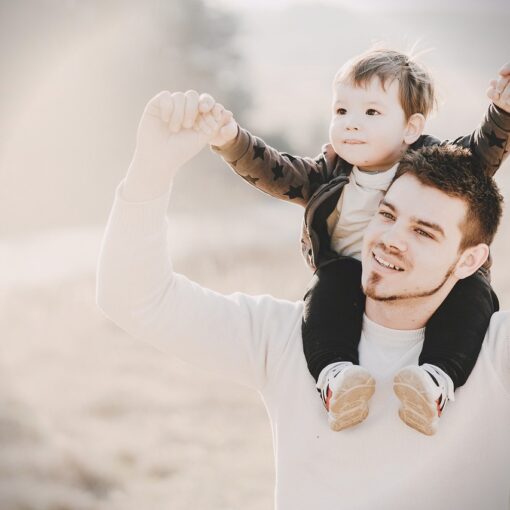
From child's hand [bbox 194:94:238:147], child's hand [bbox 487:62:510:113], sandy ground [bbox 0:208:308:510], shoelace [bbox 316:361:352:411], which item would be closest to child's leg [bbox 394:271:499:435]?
shoelace [bbox 316:361:352:411]

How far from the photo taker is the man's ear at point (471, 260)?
1.66 metres

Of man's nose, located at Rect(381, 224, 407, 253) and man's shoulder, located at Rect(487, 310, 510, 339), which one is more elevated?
man's nose, located at Rect(381, 224, 407, 253)

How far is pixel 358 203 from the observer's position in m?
1.71

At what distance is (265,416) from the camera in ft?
14.5

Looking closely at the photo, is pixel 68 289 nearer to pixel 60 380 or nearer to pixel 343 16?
pixel 60 380

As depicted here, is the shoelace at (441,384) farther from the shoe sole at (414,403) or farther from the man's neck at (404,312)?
the man's neck at (404,312)

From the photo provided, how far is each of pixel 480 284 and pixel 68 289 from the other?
13.9ft

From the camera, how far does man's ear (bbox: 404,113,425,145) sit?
1.71 metres

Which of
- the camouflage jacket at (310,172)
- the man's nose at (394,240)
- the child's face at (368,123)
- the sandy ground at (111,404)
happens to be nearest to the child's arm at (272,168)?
the camouflage jacket at (310,172)

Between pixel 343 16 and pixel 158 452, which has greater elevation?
pixel 343 16

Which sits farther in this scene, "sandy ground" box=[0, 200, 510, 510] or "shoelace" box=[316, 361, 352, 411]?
"sandy ground" box=[0, 200, 510, 510]

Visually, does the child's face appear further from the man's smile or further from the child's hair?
the man's smile

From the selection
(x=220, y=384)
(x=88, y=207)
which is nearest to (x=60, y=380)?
(x=220, y=384)

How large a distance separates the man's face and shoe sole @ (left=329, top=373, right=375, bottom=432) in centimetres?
17
